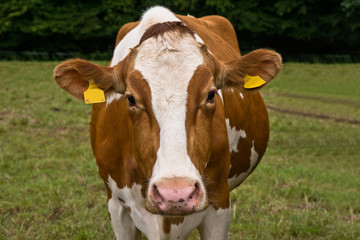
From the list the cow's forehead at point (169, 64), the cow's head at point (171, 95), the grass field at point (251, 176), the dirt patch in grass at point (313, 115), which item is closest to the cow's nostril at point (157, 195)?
the cow's head at point (171, 95)

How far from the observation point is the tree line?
2205 centimetres

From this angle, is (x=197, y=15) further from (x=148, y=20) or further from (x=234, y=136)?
(x=148, y=20)

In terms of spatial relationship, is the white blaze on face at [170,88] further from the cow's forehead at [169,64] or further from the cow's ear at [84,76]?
the cow's ear at [84,76]

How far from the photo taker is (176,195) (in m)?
2.00

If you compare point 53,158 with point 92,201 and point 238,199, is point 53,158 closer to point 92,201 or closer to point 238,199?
point 92,201

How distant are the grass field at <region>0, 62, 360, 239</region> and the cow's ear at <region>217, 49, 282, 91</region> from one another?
183cm

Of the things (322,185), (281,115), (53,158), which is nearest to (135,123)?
(322,185)

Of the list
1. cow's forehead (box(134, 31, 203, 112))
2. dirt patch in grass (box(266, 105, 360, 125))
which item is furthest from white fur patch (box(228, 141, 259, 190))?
dirt patch in grass (box(266, 105, 360, 125))

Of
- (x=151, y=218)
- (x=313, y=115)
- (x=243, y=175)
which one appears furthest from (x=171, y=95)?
(x=313, y=115)

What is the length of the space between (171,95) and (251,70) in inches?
25.5

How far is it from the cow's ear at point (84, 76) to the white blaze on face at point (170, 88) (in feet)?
0.72

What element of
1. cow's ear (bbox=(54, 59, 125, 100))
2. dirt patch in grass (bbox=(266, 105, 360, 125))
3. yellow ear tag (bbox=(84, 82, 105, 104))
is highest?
cow's ear (bbox=(54, 59, 125, 100))

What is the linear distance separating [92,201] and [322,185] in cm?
263

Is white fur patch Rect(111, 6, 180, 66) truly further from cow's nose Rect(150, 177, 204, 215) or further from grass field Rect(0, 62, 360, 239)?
grass field Rect(0, 62, 360, 239)
